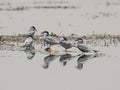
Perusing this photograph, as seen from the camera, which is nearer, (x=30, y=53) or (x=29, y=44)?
(x=30, y=53)

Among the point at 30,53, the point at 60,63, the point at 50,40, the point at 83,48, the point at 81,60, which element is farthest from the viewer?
the point at 50,40

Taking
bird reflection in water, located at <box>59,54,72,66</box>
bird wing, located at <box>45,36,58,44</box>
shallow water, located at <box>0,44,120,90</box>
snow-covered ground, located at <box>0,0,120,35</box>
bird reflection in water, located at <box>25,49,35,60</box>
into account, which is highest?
bird wing, located at <box>45,36,58,44</box>

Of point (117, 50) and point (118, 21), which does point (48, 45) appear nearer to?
point (117, 50)

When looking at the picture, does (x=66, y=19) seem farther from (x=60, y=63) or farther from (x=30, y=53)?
(x=60, y=63)

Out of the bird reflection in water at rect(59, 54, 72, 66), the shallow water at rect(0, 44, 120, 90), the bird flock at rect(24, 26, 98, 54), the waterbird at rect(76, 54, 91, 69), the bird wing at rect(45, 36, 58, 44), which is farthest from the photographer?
the bird wing at rect(45, 36, 58, 44)

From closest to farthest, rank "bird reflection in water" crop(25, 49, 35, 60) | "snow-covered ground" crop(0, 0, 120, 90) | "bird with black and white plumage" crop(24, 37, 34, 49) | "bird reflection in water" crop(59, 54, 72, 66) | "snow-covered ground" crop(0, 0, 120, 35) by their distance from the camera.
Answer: "snow-covered ground" crop(0, 0, 120, 90), "bird reflection in water" crop(59, 54, 72, 66), "bird reflection in water" crop(25, 49, 35, 60), "bird with black and white plumage" crop(24, 37, 34, 49), "snow-covered ground" crop(0, 0, 120, 35)

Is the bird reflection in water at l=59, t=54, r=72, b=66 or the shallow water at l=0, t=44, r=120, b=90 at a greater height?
the bird reflection in water at l=59, t=54, r=72, b=66

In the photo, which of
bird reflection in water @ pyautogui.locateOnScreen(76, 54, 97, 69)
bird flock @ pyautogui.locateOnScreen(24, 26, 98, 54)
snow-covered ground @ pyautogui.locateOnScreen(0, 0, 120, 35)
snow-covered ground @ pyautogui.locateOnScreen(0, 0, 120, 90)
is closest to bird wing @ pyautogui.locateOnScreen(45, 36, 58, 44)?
bird flock @ pyautogui.locateOnScreen(24, 26, 98, 54)

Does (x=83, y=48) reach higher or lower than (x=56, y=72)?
higher

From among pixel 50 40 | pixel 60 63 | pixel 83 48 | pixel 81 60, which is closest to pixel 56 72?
pixel 60 63

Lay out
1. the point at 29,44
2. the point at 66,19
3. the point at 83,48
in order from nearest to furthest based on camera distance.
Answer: the point at 83,48 < the point at 29,44 < the point at 66,19

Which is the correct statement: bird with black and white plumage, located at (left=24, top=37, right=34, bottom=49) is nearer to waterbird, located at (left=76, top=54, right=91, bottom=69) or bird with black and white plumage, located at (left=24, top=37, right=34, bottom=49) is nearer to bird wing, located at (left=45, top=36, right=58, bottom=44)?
bird wing, located at (left=45, top=36, right=58, bottom=44)

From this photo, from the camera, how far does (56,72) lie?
41.8 feet

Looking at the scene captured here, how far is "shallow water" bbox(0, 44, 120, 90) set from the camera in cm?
1140
